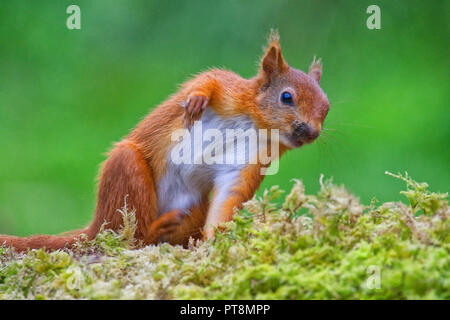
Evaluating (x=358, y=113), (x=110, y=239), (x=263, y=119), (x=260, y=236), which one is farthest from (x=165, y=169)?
(x=358, y=113)

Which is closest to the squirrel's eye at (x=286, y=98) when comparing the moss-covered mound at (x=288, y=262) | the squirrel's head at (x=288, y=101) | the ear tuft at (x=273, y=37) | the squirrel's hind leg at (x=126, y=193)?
the squirrel's head at (x=288, y=101)

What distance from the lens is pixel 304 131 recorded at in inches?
118

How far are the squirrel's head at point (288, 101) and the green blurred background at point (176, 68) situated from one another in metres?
2.17

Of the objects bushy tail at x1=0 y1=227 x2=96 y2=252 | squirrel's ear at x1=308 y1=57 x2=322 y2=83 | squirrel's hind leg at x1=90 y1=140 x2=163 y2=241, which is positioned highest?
squirrel's ear at x1=308 y1=57 x2=322 y2=83

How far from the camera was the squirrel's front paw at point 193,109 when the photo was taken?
2.83 m

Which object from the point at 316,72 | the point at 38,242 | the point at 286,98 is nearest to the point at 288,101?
the point at 286,98

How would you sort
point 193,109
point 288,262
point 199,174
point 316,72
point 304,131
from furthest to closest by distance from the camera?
point 316,72 → point 199,174 → point 304,131 → point 193,109 → point 288,262

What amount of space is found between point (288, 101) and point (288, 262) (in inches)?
60.1

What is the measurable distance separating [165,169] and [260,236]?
127cm

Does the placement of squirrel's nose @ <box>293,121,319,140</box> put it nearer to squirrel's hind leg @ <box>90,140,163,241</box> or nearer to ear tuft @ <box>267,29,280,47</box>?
ear tuft @ <box>267,29,280,47</box>

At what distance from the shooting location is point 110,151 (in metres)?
3.19

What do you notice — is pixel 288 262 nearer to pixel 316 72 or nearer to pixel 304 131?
pixel 304 131

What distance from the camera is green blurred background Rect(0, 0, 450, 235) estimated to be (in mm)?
5363

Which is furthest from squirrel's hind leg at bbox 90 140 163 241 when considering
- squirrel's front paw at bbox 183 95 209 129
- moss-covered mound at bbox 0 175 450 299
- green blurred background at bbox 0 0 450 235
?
green blurred background at bbox 0 0 450 235
